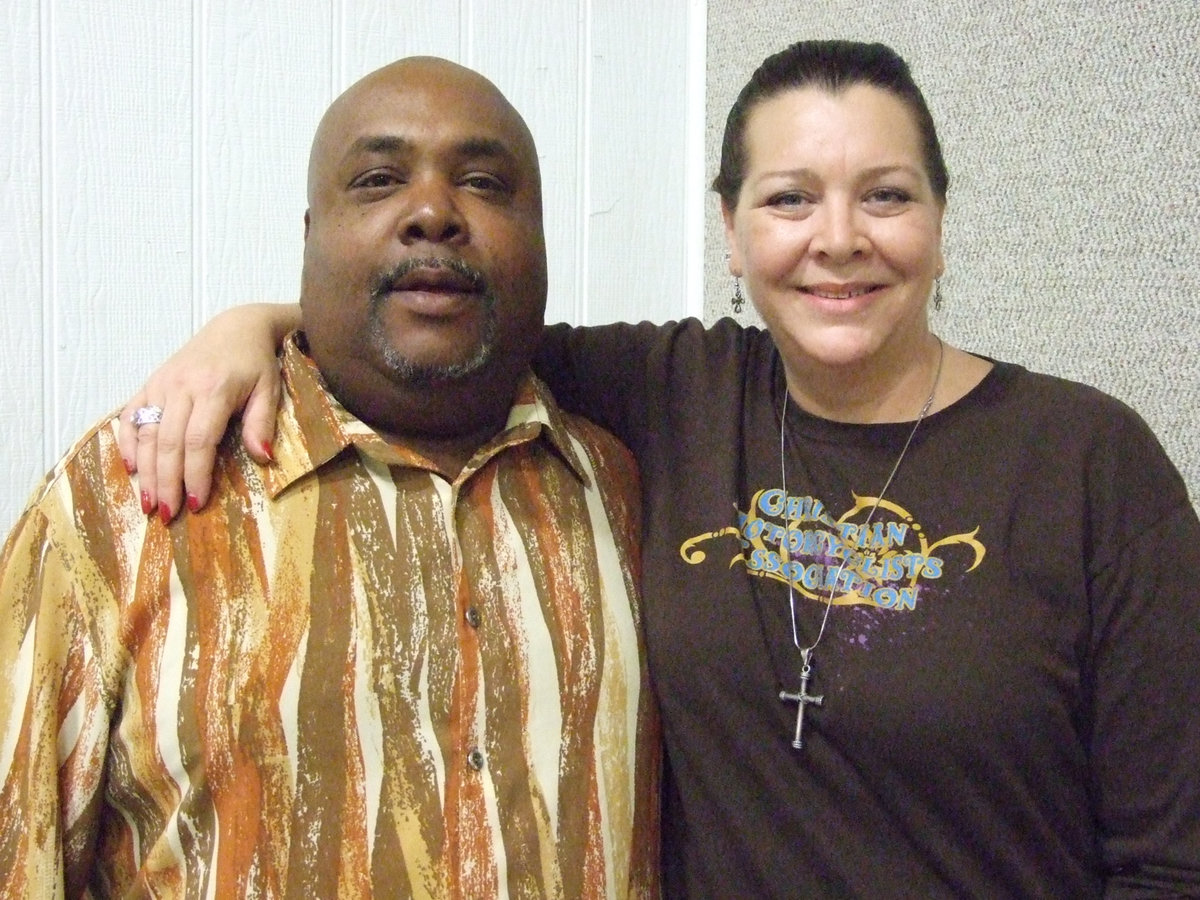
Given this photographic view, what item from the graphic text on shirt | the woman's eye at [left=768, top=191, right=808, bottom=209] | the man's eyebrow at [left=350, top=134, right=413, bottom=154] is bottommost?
the graphic text on shirt

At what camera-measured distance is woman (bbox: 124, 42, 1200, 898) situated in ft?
2.79

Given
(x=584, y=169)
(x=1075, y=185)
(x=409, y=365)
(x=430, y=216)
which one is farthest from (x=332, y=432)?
(x=1075, y=185)

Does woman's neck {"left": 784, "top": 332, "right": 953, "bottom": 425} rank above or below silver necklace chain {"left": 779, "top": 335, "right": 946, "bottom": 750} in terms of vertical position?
above

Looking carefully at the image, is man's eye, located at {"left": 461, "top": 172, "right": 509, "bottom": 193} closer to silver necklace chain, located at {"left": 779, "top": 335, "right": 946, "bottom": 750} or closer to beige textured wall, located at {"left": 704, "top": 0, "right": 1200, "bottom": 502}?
silver necklace chain, located at {"left": 779, "top": 335, "right": 946, "bottom": 750}

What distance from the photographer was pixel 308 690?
32.7 inches

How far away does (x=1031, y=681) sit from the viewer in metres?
0.85

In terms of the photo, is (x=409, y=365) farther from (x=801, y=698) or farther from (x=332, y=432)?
(x=801, y=698)

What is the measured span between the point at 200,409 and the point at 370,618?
0.23 metres

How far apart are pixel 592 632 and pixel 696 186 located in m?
0.92

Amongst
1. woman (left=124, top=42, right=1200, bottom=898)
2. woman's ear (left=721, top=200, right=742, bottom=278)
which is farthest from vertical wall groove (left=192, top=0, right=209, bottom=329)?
woman's ear (left=721, top=200, right=742, bottom=278)

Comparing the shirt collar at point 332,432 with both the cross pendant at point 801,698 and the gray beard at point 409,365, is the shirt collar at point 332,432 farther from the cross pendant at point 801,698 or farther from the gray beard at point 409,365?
the cross pendant at point 801,698

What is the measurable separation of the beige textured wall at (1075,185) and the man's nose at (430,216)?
70 cm

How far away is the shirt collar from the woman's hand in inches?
0.6

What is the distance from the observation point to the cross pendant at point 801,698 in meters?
0.88
